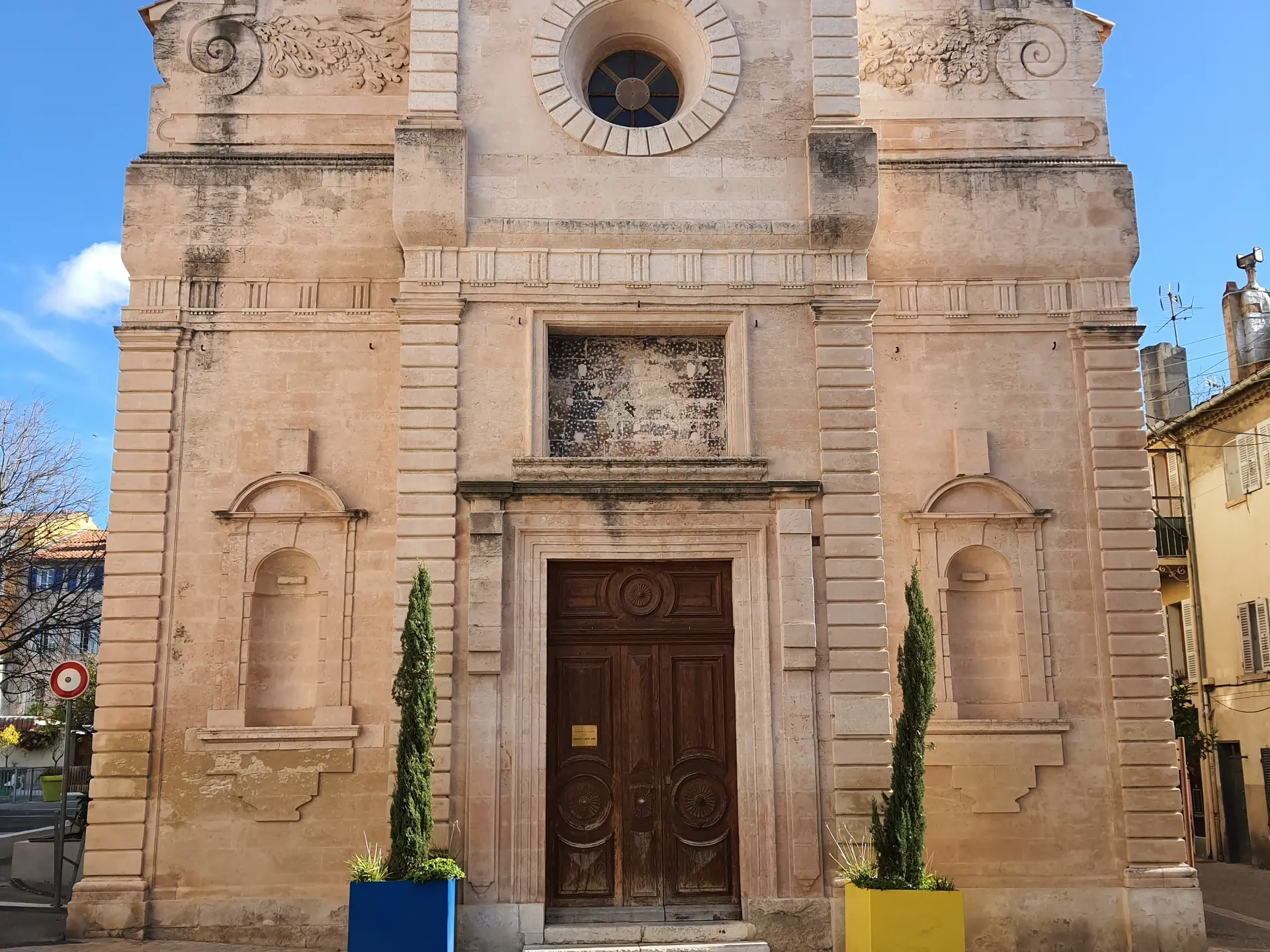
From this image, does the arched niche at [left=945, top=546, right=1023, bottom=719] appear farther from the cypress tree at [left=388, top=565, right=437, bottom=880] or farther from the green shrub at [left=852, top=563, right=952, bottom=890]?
the cypress tree at [left=388, top=565, right=437, bottom=880]

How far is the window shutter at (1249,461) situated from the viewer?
22.4m

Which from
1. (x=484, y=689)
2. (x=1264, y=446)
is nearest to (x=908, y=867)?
(x=484, y=689)

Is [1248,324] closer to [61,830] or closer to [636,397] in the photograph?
[636,397]

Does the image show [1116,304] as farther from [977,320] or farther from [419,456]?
[419,456]

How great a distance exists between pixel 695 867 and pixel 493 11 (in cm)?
967

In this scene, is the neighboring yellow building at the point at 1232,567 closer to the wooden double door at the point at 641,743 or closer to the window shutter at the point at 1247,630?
the window shutter at the point at 1247,630

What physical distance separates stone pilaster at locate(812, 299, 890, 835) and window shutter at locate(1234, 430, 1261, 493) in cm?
1265

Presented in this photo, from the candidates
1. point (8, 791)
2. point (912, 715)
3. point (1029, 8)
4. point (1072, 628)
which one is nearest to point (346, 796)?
point (912, 715)

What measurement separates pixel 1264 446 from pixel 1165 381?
6.44 m

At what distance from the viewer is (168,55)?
47.7ft

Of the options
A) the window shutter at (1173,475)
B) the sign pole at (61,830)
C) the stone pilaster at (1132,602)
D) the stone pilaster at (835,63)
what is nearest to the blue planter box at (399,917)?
the sign pole at (61,830)

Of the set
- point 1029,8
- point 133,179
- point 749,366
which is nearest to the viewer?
point 749,366

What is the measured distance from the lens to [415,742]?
10961 millimetres

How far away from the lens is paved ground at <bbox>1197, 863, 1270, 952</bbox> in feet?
44.0
